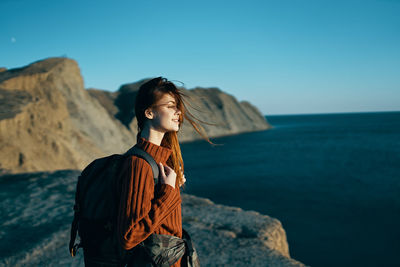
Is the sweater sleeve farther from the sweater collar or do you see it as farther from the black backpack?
the sweater collar

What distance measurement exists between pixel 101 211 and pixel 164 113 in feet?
2.24

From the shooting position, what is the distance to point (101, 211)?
143cm

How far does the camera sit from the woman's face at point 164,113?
1706 millimetres

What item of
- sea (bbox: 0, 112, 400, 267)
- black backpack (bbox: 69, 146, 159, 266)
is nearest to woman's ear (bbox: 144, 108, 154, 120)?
black backpack (bbox: 69, 146, 159, 266)

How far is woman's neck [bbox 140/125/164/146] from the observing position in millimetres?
1721

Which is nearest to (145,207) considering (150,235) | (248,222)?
(150,235)

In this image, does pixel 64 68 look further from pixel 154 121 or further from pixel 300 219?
pixel 154 121

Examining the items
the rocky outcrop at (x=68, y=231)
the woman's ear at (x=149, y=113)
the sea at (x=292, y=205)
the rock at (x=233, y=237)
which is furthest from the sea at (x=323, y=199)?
the rocky outcrop at (x=68, y=231)

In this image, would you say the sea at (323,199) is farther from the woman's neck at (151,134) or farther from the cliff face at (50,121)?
the cliff face at (50,121)

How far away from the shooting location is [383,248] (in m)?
8.73

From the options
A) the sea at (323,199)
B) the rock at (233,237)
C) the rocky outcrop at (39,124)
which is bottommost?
the sea at (323,199)

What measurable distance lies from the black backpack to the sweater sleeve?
2.3 inches

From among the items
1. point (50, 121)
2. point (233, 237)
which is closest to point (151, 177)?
point (233, 237)

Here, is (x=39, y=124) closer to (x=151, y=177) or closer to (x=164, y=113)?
(x=164, y=113)
